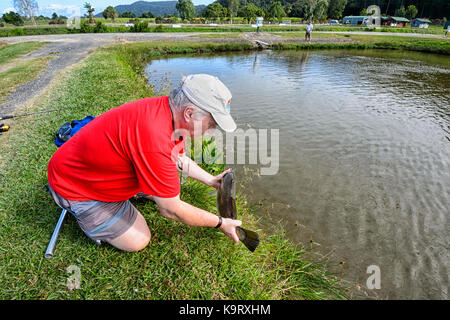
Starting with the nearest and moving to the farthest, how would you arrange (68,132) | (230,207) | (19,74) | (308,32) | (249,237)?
(249,237) → (230,207) → (68,132) → (19,74) → (308,32)

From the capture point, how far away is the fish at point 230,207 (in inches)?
107

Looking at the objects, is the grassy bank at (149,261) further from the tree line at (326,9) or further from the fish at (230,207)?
the tree line at (326,9)

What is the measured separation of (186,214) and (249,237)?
100cm

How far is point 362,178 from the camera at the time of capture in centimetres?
553

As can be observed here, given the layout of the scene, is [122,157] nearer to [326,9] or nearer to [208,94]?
[208,94]

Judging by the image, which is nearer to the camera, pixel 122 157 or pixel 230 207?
pixel 122 157

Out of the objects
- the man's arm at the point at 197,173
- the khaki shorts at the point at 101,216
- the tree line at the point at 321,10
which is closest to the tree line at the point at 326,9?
the tree line at the point at 321,10

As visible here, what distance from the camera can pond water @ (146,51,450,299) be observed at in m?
3.65

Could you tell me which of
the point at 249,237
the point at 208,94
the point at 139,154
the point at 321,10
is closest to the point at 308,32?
the point at 249,237

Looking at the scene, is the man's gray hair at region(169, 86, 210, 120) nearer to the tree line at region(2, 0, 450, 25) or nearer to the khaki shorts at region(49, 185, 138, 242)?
the khaki shorts at region(49, 185, 138, 242)

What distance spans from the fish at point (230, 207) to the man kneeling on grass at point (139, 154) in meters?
0.40

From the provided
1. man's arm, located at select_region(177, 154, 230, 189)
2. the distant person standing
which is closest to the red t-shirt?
man's arm, located at select_region(177, 154, 230, 189)

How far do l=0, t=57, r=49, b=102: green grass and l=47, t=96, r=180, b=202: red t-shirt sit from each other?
27.7 ft

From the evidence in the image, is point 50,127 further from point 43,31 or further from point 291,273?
point 43,31
